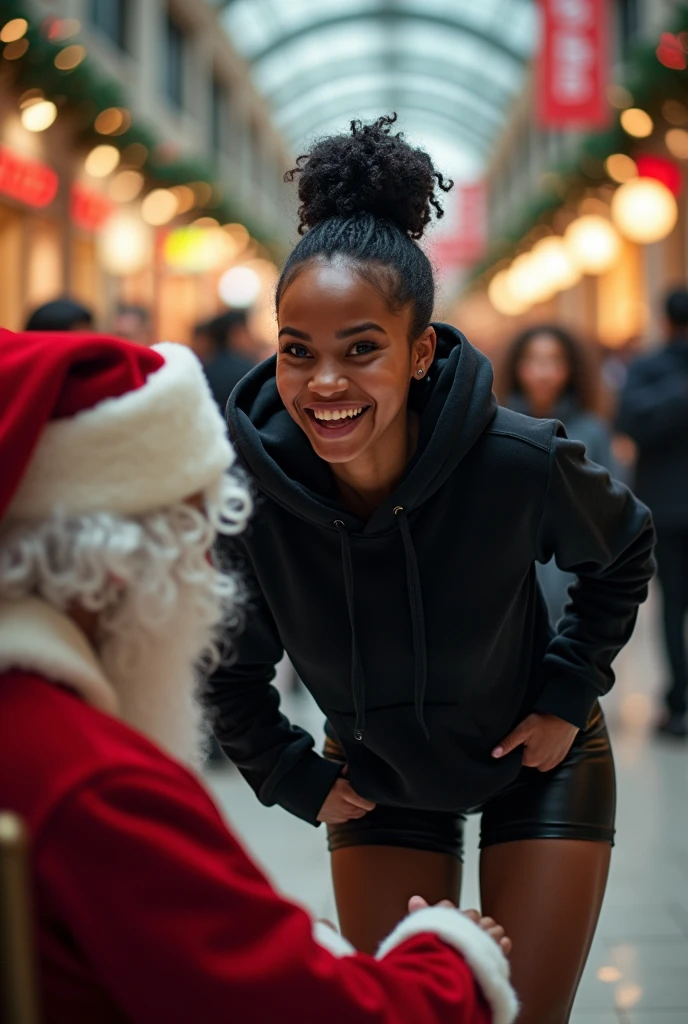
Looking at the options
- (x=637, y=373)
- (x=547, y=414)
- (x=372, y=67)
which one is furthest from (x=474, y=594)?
(x=372, y=67)

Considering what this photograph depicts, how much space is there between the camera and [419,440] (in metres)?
2.06

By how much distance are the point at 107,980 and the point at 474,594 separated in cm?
107

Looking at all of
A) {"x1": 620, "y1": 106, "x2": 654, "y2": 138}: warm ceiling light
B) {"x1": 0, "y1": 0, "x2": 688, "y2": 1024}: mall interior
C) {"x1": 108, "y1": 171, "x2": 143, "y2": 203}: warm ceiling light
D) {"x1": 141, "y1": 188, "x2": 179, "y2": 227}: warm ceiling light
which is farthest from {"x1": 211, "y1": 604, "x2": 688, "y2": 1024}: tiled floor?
{"x1": 141, "y1": 188, "x2": 179, "y2": 227}: warm ceiling light

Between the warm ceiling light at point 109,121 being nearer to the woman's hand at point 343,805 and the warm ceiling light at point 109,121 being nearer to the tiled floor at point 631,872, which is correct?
the tiled floor at point 631,872

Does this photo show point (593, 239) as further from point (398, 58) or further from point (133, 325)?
point (398, 58)

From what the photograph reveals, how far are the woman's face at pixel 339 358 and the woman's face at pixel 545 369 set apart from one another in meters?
2.93

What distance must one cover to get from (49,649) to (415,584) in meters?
0.92

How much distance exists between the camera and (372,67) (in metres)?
35.0

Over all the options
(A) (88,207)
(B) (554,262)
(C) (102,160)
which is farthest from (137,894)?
(B) (554,262)

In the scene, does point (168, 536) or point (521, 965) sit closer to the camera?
point (168, 536)

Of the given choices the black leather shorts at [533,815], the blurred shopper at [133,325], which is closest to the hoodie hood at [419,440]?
the black leather shorts at [533,815]

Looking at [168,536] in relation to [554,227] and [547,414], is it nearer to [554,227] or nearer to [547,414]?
[547,414]

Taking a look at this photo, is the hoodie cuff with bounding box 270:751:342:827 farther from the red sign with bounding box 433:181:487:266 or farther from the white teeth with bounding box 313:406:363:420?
the red sign with bounding box 433:181:487:266

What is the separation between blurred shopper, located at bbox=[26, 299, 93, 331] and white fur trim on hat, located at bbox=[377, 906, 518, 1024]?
3911mm
